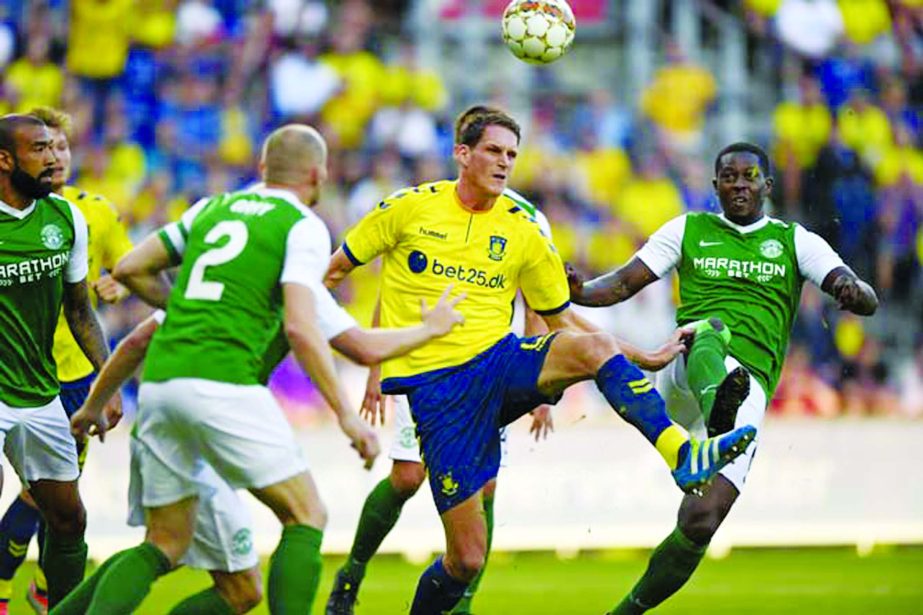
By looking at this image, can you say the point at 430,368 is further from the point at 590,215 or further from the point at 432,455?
the point at 590,215

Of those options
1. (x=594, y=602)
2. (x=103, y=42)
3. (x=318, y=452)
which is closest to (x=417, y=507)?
(x=318, y=452)

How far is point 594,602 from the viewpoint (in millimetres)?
11102

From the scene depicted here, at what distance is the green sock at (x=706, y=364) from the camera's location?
8375 millimetres

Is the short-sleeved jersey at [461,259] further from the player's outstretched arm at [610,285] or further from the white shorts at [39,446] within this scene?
the white shorts at [39,446]

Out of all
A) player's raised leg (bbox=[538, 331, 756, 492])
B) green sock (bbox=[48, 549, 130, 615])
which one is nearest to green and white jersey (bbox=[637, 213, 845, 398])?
player's raised leg (bbox=[538, 331, 756, 492])

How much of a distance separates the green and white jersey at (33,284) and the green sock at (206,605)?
5.74 feet

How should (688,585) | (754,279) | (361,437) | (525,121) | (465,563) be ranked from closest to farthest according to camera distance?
(361,437) < (465,563) < (754,279) < (688,585) < (525,121)

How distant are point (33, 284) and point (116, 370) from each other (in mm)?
1319

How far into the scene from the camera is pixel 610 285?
9.49 meters

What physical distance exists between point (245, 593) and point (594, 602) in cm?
420

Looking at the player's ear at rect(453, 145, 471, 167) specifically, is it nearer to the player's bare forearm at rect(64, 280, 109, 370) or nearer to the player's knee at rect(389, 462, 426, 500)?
the player's knee at rect(389, 462, 426, 500)

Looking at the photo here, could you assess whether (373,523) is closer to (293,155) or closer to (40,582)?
(40,582)

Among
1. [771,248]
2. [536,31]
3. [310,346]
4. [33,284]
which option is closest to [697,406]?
[771,248]

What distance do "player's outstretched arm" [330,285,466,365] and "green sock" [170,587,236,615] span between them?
1.20 m
